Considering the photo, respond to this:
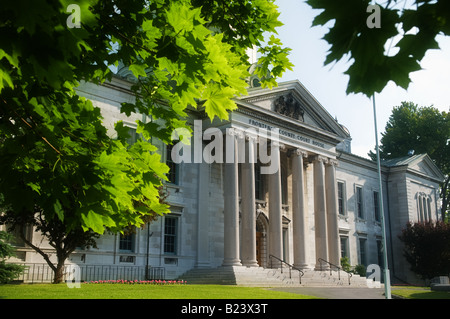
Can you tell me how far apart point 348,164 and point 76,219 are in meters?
39.2

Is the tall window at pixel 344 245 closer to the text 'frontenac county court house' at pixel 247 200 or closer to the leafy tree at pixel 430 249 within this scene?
the text 'frontenac county court house' at pixel 247 200

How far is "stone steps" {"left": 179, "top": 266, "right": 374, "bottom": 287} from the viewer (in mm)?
23641

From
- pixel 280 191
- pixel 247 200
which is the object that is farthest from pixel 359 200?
pixel 247 200

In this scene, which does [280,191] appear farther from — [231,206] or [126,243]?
[126,243]

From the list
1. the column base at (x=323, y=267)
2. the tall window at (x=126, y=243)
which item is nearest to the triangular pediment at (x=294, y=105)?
the column base at (x=323, y=267)

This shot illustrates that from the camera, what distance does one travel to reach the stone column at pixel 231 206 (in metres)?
25.6

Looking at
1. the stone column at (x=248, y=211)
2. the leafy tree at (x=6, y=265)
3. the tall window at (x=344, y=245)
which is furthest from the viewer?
the tall window at (x=344, y=245)

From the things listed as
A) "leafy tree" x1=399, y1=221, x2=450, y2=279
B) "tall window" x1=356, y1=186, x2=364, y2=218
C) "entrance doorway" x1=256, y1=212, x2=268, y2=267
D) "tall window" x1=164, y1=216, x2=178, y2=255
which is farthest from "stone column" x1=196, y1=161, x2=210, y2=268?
"leafy tree" x1=399, y1=221, x2=450, y2=279

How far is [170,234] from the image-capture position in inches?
1064

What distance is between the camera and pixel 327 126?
34.1 m

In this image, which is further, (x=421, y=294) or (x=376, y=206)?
(x=376, y=206)

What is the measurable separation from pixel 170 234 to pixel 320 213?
10772 mm

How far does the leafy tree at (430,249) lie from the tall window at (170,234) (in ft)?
83.6

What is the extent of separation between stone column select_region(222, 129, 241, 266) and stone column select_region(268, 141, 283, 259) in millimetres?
3086
